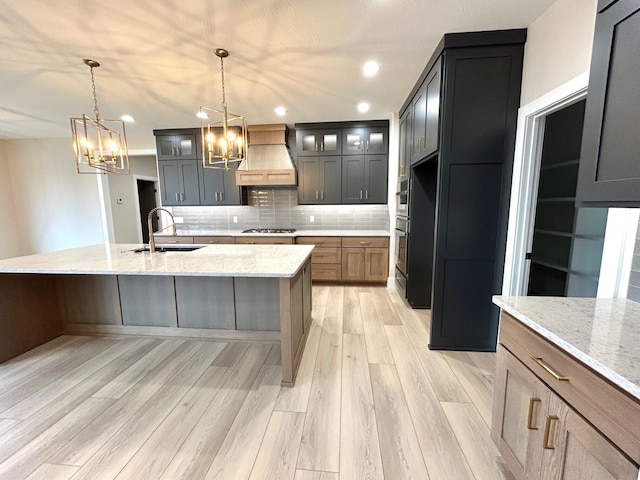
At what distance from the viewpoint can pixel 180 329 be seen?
264 centimetres

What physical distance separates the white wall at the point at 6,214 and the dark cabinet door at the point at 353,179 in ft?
21.0

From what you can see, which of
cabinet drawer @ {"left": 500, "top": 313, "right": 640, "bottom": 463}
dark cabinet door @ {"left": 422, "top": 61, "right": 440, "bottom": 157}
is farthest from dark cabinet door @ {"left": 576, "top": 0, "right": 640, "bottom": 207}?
dark cabinet door @ {"left": 422, "top": 61, "right": 440, "bottom": 157}

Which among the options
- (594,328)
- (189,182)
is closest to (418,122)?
(594,328)

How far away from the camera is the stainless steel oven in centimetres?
346

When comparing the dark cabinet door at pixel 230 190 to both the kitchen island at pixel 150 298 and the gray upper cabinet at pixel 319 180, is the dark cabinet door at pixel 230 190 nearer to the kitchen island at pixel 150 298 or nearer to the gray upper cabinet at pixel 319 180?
the gray upper cabinet at pixel 319 180

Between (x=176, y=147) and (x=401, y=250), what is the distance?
13.7 ft

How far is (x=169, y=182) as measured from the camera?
477 centimetres

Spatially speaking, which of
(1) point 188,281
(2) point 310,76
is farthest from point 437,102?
(1) point 188,281

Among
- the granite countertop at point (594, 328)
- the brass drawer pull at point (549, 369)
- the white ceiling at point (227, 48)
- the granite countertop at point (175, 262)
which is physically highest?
the white ceiling at point (227, 48)

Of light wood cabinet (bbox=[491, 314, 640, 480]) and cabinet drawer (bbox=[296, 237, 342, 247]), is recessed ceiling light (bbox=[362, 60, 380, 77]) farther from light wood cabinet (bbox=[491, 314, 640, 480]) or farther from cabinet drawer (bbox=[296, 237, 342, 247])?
light wood cabinet (bbox=[491, 314, 640, 480])

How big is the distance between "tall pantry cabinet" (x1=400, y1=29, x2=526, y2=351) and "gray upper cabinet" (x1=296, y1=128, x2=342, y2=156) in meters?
1.87

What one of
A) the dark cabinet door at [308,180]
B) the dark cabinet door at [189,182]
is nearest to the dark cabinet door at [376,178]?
the dark cabinet door at [308,180]

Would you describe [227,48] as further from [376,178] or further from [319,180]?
[376,178]

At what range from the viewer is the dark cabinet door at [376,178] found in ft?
14.1
